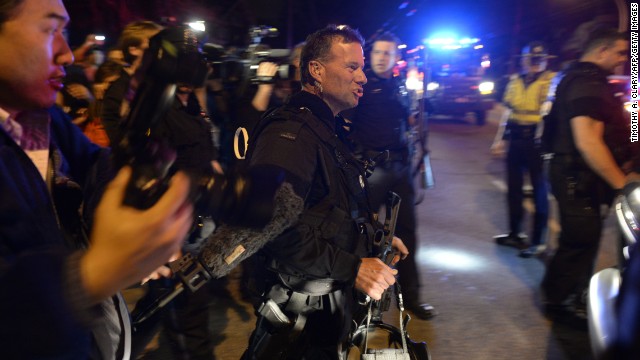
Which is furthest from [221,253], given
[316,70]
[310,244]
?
[316,70]

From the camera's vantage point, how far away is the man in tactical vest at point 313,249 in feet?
5.93

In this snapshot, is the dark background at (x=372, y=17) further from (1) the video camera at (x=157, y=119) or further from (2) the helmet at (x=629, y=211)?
(1) the video camera at (x=157, y=119)

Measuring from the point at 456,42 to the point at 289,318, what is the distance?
21131 mm

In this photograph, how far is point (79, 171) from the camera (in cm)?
150

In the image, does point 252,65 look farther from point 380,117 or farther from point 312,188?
point 312,188

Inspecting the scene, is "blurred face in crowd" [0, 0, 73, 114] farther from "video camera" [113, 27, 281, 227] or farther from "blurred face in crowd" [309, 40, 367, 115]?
"blurred face in crowd" [309, 40, 367, 115]

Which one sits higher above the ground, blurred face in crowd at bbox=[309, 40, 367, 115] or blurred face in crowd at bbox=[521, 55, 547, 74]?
blurred face in crowd at bbox=[521, 55, 547, 74]

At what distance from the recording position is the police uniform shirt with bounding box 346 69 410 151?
4012mm

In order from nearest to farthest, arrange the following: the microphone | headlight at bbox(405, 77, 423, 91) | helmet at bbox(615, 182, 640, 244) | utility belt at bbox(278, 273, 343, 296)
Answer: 1. the microphone
2. utility belt at bbox(278, 273, 343, 296)
3. helmet at bbox(615, 182, 640, 244)
4. headlight at bbox(405, 77, 423, 91)

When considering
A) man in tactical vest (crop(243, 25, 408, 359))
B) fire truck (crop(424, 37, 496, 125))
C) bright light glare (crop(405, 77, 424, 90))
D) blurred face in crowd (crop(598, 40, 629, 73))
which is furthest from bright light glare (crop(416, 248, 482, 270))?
fire truck (crop(424, 37, 496, 125))

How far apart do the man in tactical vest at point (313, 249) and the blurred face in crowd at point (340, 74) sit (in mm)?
161

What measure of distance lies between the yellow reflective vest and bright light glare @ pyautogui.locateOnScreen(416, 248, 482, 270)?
63.9 inches

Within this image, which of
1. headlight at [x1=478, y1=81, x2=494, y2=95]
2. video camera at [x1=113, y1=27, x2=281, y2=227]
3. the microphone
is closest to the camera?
video camera at [x1=113, y1=27, x2=281, y2=227]

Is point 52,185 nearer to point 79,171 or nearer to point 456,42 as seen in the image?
point 79,171
